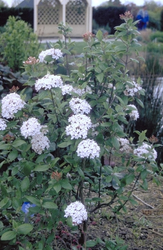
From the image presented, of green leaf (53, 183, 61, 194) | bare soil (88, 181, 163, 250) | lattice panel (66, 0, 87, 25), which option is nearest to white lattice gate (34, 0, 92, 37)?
lattice panel (66, 0, 87, 25)

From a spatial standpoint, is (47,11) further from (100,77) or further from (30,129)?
(30,129)

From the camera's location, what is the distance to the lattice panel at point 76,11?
21594mm

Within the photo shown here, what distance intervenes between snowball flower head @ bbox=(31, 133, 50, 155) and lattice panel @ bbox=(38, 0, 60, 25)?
1994 cm

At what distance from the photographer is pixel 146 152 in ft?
5.94

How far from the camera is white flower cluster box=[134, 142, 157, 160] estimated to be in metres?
1.76

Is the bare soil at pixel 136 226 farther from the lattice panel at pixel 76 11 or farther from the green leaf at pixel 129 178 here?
the lattice panel at pixel 76 11

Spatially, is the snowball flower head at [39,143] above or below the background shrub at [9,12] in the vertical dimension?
above

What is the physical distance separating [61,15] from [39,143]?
1987 centimetres

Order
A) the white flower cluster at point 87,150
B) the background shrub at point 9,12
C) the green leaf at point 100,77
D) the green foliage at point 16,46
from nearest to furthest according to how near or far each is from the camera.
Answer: the white flower cluster at point 87,150 → the green leaf at point 100,77 → the green foliage at point 16,46 → the background shrub at point 9,12

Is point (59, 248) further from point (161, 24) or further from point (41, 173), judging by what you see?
point (161, 24)

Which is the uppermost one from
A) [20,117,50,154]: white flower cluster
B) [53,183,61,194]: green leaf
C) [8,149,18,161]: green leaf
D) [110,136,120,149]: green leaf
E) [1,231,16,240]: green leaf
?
[20,117,50,154]: white flower cluster

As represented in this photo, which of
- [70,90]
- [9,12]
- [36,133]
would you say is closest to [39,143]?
[36,133]

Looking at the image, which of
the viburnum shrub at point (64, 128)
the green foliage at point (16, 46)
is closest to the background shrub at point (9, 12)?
the green foliage at point (16, 46)

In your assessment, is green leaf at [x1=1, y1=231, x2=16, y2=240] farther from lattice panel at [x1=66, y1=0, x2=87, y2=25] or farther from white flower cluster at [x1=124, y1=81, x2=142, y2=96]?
lattice panel at [x1=66, y1=0, x2=87, y2=25]
